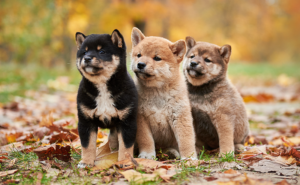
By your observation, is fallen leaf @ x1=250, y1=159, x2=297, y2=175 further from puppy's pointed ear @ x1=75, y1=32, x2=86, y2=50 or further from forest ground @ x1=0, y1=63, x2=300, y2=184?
puppy's pointed ear @ x1=75, y1=32, x2=86, y2=50

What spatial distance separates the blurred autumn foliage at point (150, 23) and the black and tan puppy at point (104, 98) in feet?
30.7

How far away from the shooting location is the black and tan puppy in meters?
3.16

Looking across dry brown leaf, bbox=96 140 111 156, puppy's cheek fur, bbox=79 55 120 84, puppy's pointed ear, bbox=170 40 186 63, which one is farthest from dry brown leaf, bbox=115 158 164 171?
puppy's pointed ear, bbox=170 40 186 63

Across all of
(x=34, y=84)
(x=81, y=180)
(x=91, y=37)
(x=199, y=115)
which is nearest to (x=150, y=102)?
(x=199, y=115)

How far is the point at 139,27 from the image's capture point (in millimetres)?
13219

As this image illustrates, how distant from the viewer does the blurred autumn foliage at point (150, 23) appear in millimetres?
13555

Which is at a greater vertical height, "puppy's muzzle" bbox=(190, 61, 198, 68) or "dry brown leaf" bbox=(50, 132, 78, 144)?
"puppy's muzzle" bbox=(190, 61, 198, 68)

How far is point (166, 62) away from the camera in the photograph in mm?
3670

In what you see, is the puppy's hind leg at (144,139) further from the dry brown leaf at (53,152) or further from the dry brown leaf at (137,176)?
the dry brown leaf at (53,152)

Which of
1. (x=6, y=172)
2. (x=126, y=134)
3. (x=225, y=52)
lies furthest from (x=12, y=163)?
(x=225, y=52)

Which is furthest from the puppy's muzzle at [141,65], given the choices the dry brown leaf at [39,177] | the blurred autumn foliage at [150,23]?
the blurred autumn foliage at [150,23]

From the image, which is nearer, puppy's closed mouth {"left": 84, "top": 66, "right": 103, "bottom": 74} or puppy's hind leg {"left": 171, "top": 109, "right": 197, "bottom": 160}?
puppy's closed mouth {"left": 84, "top": 66, "right": 103, "bottom": 74}

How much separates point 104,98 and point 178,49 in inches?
50.2

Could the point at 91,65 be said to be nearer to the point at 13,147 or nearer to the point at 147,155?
the point at 147,155
